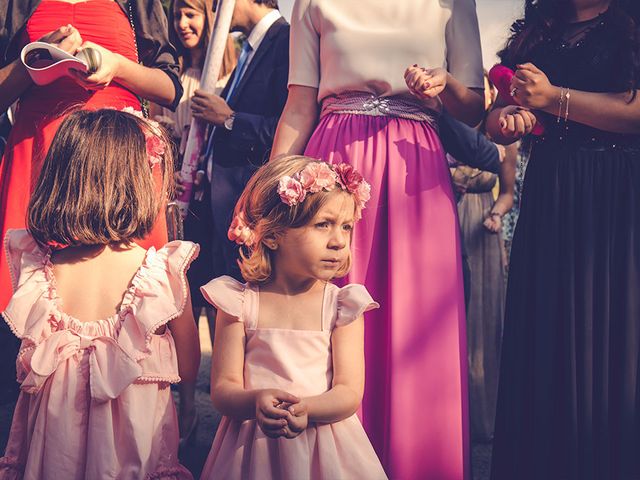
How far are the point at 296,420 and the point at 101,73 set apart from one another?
1548 mm

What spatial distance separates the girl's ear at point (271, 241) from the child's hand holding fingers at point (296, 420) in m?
0.56

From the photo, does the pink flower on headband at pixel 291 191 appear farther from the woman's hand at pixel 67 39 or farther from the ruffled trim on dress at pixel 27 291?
the woman's hand at pixel 67 39

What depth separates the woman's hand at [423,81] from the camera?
276cm

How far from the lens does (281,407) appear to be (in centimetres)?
237

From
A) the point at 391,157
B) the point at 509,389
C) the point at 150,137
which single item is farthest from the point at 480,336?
→ the point at 150,137

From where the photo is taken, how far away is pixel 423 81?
9.04 feet

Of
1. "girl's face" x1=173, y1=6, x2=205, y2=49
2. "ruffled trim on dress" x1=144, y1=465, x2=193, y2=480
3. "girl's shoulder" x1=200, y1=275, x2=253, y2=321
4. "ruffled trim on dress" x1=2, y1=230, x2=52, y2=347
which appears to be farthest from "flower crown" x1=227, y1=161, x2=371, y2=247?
"girl's face" x1=173, y1=6, x2=205, y2=49

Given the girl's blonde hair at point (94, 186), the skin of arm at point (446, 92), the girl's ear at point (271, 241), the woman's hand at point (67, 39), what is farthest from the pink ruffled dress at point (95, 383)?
the skin of arm at point (446, 92)

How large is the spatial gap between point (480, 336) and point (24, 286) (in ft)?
9.35

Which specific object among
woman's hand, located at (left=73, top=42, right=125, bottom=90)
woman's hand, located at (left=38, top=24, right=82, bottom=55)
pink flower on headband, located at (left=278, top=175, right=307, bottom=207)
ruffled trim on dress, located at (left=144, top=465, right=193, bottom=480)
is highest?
woman's hand, located at (left=38, top=24, right=82, bottom=55)

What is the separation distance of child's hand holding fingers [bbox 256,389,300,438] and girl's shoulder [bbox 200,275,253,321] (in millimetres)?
327

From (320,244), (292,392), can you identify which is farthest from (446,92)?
(292,392)

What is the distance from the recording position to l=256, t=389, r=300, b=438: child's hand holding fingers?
233cm

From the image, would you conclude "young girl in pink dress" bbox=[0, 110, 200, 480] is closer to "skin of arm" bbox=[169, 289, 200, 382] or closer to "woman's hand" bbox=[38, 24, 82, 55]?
"skin of arm" bbox=[169, 289, 200, 382]
